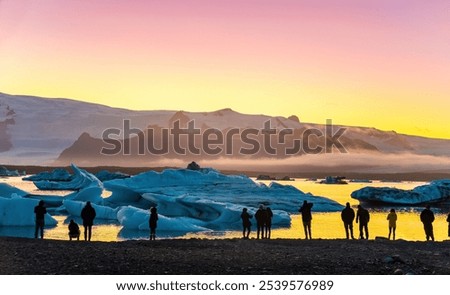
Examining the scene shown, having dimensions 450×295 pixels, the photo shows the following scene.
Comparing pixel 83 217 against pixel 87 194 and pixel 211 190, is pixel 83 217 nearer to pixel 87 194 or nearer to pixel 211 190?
pixel 87 194

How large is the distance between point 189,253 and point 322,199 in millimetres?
37483

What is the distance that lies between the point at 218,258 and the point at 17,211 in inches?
951

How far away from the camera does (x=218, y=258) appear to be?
13.2 m

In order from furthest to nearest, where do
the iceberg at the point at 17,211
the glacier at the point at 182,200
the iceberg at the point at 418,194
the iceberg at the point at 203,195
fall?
the iceberg at the point at 418,194
the iceberg at the point at 203,195
the glacier at the point at 182,200
the iceberg at the point at 17,211

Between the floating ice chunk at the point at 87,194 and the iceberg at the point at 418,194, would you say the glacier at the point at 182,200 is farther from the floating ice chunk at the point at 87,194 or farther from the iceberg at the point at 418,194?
the iceberg at the point at 418,194

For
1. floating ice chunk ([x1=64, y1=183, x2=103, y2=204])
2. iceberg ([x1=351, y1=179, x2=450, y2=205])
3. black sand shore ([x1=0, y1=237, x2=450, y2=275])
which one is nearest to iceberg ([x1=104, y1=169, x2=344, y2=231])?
floating ice chunk ([x1=64, y1=183, x2=103, y2=204])

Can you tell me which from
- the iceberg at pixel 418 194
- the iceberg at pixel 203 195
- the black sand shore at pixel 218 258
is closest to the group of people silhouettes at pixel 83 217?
the black sand shore at pixel 218 258

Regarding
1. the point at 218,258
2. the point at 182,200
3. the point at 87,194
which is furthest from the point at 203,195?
the point at 218,258

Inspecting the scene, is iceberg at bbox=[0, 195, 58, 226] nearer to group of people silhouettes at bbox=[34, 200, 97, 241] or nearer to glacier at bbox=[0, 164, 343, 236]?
glacier at bbox=[0, 164, 343, 236]

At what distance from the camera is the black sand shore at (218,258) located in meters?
11.7

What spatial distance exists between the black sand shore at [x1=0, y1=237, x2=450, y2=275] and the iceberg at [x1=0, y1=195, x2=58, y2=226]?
727 inches

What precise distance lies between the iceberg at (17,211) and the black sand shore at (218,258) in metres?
18.5
